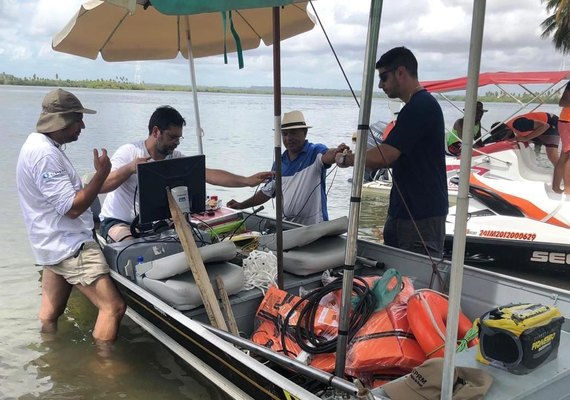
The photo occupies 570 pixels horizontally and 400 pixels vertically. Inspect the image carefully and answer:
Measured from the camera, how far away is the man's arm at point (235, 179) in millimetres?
4301

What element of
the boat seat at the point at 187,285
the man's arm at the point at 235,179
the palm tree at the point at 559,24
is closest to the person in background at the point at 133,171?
the man's arm at the point at 235,179

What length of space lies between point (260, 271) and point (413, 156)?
4.28ft

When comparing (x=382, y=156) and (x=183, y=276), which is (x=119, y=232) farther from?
(x=382, y=156)

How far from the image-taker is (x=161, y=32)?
17.0 ft

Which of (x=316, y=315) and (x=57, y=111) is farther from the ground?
(x=57, y=111)

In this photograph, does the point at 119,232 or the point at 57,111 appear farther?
the point at 119,232

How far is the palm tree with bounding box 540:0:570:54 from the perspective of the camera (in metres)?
20.4

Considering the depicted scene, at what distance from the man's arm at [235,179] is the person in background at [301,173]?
0.20 meters

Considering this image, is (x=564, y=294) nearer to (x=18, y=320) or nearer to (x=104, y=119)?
(x=18, y=320)

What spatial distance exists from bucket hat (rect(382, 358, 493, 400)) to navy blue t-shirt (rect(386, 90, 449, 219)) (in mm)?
1551

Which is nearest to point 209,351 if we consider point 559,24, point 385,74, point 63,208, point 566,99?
point 63,208

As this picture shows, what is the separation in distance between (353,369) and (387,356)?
0.18m

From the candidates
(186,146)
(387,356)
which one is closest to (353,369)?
(387,356)

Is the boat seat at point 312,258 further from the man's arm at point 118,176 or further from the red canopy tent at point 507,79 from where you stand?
the red canopy tent at point 507,79
